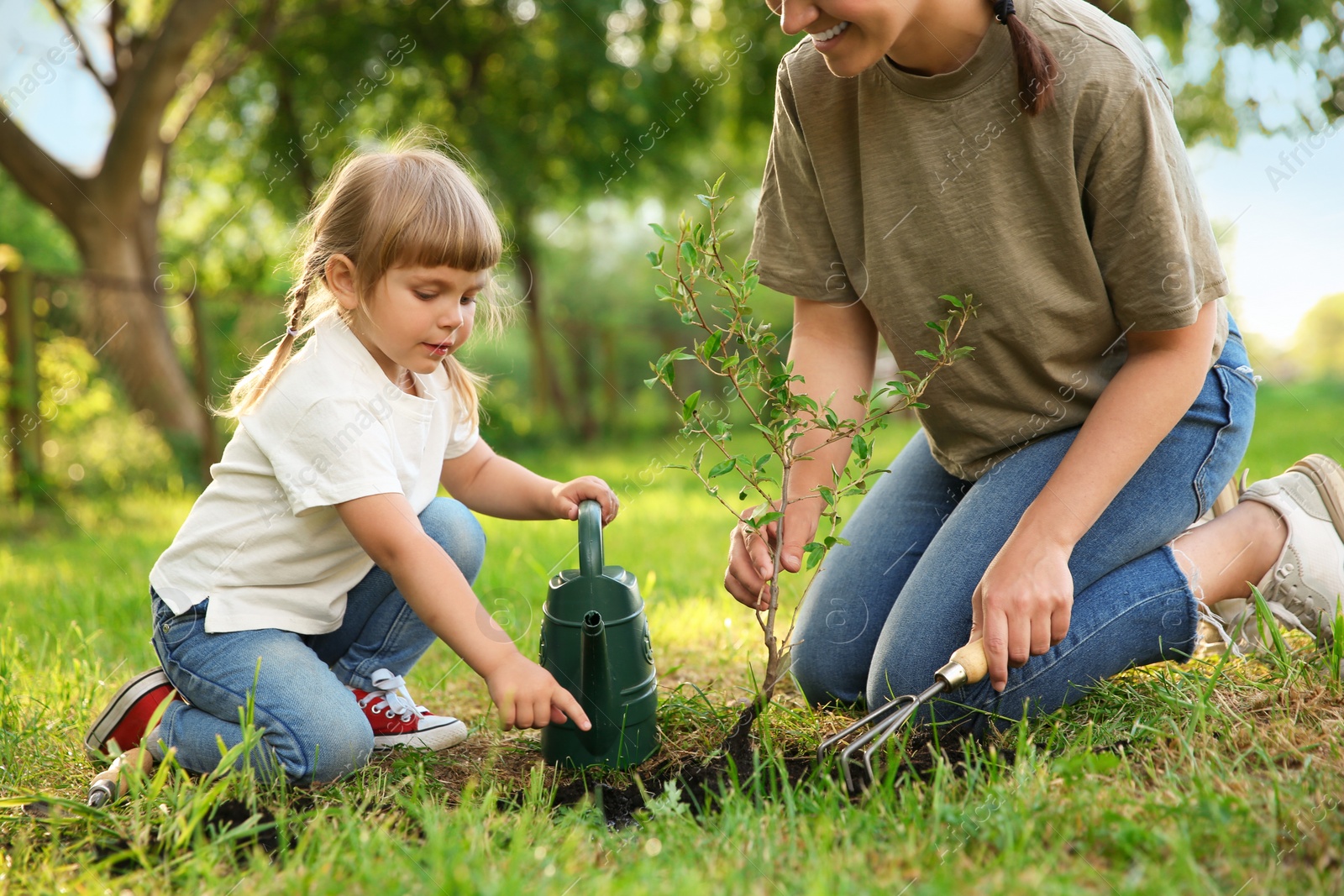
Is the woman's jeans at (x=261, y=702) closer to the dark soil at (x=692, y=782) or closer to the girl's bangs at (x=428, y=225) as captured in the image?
the dark soil at (x=692, y=782)

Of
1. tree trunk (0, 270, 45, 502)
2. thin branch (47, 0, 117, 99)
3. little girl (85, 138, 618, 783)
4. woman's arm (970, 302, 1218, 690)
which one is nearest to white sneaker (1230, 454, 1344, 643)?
woman's arm (970, 302, 1218, 690)

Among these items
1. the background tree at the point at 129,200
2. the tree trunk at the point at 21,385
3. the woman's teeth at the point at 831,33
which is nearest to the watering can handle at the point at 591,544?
the woman's teeth at the point at 831,33

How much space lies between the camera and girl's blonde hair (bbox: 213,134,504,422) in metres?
1.85

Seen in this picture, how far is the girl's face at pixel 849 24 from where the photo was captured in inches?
63.4

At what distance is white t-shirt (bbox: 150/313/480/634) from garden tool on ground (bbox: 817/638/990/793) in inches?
34.4

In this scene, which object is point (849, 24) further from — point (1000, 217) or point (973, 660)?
point (973, 660)

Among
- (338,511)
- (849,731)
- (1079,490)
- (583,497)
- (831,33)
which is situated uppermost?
(831,33)

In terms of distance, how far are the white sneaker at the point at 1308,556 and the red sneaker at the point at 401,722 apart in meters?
1.61

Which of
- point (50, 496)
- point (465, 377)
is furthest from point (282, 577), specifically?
point (50, 496)

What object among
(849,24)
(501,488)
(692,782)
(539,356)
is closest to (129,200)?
(539,356)

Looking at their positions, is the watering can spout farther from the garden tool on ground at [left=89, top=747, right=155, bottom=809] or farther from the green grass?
the garden tool on ground at [left=89, top=747, right=155, bottom=809]

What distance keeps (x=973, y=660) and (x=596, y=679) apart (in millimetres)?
630

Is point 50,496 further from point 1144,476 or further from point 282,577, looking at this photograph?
point 1144,476

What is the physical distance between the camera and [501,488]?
218 cm
